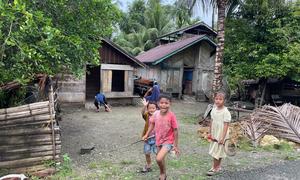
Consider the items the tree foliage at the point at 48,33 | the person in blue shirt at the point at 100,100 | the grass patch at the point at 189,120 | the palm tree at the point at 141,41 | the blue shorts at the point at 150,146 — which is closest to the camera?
the tree foliage at the point at 48,33

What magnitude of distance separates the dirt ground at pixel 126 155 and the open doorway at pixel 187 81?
1160 centimetres

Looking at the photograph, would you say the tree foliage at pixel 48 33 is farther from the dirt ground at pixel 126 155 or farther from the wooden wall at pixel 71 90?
the wooden wall at pixel 71 90

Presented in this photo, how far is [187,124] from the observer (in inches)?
473

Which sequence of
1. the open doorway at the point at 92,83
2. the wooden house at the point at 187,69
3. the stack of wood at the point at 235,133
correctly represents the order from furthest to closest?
the wooden house at the point at 187,69
the open doorway at the point at 92,83
the stack of wood at the point at 235,133

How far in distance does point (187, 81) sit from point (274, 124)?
14840mm

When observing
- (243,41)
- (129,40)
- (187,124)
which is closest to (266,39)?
(243,41)

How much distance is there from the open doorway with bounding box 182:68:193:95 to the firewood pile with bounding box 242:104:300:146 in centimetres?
1386

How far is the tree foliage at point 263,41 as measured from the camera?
13695 millimetres

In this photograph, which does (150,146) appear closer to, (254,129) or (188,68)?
(254,129)

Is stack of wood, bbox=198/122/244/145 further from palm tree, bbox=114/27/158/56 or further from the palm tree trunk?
palm tree, bbox=114/27/158/56

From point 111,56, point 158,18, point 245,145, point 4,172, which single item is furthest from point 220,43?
point 158,18

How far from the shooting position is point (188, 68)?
76.5ft

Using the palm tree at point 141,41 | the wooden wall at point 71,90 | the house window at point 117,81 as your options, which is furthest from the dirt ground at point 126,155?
the palm tree at point 141,41

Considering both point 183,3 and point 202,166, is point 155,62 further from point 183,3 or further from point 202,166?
point 202,166
